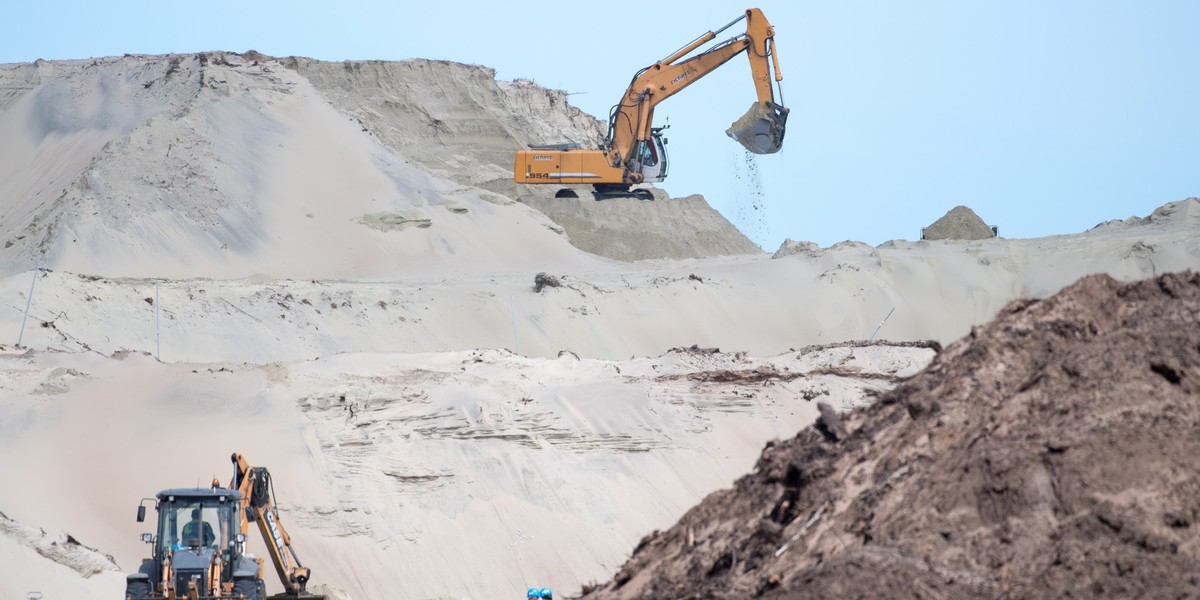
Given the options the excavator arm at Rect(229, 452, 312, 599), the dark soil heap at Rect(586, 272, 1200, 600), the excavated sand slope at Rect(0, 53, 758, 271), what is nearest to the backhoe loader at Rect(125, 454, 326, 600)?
the excavator arm at Rect(229, 452, 312, 599)

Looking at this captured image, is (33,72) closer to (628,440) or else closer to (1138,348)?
(628,440)

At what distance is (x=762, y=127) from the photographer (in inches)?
1298

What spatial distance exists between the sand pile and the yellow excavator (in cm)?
828

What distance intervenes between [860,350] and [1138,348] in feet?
48.7

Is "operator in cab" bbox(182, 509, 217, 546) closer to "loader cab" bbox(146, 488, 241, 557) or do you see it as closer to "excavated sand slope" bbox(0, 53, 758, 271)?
"loader cab" bbox(146, 488, 241, 557)

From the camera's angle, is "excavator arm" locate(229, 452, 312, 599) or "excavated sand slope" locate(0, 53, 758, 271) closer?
"excavator arm" locate(229, 452, 312, 599)

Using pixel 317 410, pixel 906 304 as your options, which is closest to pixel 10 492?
pixel 317 410

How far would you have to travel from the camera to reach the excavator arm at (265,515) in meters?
13.0

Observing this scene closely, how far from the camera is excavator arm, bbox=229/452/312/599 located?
1301 centimetres

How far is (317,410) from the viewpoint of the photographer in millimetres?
18750

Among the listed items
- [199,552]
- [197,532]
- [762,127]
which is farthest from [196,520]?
[762,127]

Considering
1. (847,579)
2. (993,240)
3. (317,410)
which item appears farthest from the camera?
(993,240)

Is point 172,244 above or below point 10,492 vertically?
above

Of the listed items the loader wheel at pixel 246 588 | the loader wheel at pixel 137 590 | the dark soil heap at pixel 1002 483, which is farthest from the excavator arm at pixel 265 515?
the dark soil heap at pixel 1002 483
